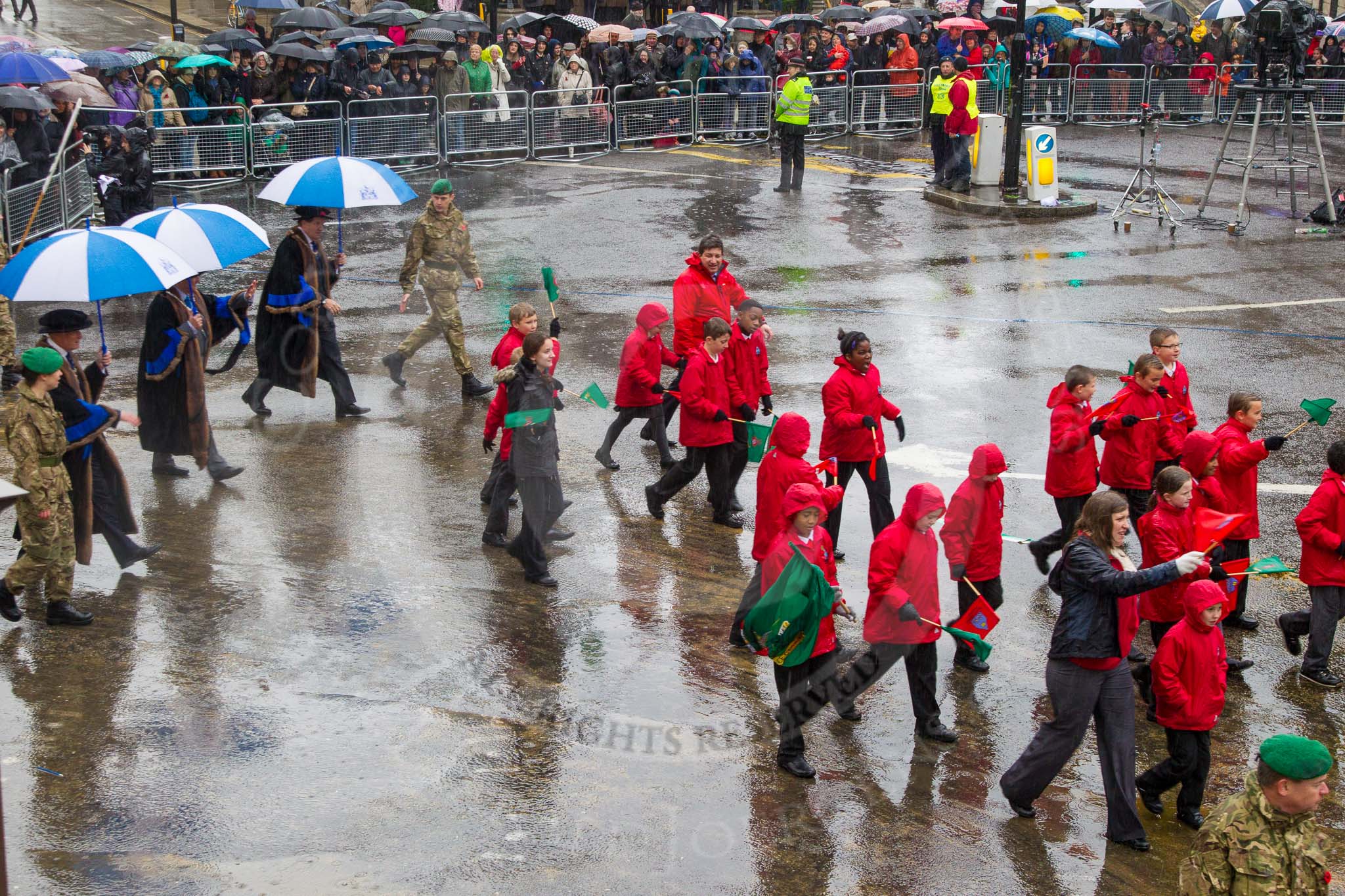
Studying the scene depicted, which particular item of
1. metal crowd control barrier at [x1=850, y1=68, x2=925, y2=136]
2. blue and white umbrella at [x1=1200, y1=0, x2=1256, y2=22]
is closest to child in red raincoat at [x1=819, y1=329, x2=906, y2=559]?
metal crowd control barrier at [x1=850, y1=68, x2=925, y2=136]

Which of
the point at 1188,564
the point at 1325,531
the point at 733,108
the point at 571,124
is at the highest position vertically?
the point at 733,108

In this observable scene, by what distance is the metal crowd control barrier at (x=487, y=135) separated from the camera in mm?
23141

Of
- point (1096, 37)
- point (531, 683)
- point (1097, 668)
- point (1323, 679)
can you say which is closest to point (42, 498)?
point (531, 683)

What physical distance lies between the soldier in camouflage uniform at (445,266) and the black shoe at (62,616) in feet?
16.2

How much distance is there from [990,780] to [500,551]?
12.3ft

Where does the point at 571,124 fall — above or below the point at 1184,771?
above

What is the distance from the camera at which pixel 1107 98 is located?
91.0 feet

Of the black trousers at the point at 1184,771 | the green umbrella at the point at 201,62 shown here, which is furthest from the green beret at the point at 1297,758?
the green umbrella at the point at 201,62

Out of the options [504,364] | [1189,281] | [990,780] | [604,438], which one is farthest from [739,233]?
[990,780]

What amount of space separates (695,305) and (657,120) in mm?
14787

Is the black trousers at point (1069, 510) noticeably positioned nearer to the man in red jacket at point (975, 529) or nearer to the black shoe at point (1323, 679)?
the man in red jacket at point (975, 529)

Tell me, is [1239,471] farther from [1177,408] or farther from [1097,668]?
[1097,668]

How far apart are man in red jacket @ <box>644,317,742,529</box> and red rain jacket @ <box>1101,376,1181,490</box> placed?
2.49 m

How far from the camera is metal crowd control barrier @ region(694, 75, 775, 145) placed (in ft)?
82.4
